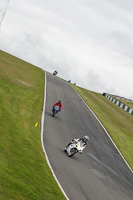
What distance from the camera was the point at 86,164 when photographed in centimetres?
1881

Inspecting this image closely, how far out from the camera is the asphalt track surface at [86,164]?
14.5m

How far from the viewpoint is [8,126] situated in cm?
1777

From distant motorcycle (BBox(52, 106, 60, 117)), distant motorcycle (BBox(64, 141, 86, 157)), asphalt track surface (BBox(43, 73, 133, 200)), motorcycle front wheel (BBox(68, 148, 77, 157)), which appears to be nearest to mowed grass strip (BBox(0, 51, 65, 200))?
asphalt track surface (BBox(43, 73, 133, 200))

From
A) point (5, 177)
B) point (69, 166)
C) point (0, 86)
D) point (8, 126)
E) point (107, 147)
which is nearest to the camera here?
point (5, 177)

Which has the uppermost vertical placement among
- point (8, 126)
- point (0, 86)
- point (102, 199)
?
point (0, 86)

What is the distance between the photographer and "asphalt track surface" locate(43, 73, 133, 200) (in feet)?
47.5

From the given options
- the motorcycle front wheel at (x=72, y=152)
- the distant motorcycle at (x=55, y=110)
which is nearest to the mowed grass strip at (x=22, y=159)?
the motorcycle front wheel at (x=72, y=152)

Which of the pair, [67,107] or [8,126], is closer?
[8,126]

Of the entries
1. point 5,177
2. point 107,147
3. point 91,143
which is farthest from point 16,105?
point 5,177

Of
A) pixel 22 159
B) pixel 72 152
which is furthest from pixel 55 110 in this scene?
pixel 22 159

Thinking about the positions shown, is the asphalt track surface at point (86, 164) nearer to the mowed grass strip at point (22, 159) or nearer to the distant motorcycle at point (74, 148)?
the distant motorcycle at point (74, 148)

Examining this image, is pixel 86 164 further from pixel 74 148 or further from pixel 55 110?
pixel 55 110

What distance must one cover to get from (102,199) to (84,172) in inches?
119

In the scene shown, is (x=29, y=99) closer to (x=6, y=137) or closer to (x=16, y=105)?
(x=16, y=105)
